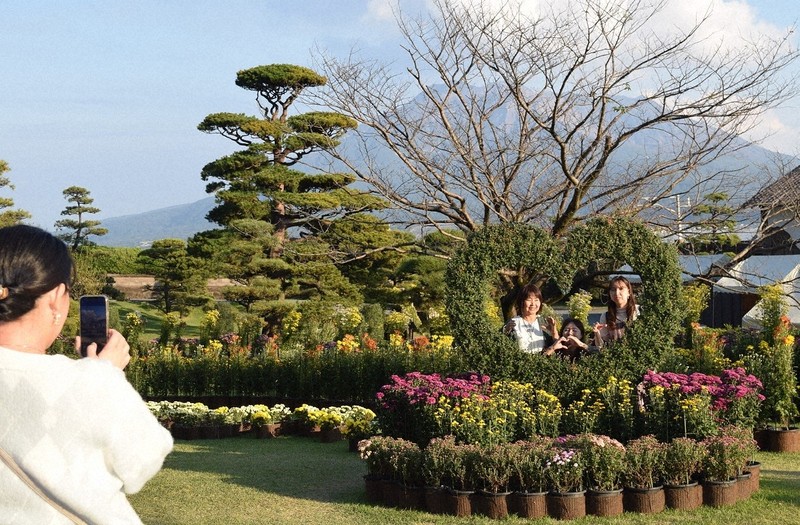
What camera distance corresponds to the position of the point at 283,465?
8273 mm

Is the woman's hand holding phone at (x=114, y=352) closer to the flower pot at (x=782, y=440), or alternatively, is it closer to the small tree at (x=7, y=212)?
the flower pot at (x=782, y=440)

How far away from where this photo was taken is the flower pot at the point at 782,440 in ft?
30.0

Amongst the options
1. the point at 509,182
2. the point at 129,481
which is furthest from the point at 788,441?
the point at 129,481

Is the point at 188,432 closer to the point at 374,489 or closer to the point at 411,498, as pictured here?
the point at 374,489

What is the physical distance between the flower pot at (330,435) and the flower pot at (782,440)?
4499 mm

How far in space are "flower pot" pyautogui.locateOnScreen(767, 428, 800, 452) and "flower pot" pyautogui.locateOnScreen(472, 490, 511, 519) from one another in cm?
421

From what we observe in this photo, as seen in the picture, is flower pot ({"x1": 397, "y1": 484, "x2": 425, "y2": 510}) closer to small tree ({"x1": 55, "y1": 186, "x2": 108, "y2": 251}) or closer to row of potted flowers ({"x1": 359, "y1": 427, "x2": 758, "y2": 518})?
row of potted flowers ({"x1": 359, "y1": 427, "x2": 758, "y2": 518})

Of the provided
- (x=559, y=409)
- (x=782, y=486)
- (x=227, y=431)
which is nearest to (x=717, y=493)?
(x=782, y=486)

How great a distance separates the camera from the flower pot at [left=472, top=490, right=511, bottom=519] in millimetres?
6133

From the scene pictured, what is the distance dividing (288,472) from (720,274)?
21.7 feet

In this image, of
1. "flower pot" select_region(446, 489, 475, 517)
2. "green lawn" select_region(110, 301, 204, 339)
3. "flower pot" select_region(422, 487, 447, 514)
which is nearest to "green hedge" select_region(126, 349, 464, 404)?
"flower pot" select_region(422, 487, 447, 514)

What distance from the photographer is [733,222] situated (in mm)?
11547

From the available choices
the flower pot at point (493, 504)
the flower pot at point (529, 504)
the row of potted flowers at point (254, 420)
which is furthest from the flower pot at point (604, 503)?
the row of potted flowers at point (254, 420)

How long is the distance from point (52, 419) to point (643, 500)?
200 inches
